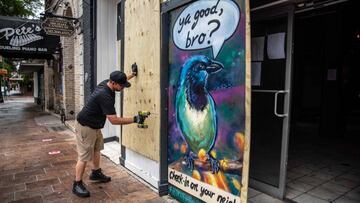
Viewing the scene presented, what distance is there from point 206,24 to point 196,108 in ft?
3.04

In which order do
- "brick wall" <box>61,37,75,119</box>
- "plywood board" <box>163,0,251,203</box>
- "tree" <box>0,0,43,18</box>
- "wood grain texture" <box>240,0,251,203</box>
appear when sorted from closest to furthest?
"wood grain texture" <box>240,0,251,203</box> < "plywood board" <box>163,0,251,203</box> < "brick wall" <box>61,37,75,119</box> < "tree" <box>0,0,43,18</box>

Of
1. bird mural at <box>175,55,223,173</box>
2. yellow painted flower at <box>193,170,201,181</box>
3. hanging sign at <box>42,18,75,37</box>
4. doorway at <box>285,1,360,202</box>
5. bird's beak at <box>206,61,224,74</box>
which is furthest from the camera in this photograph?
hanging sign at <box>42,18,75,37</box>

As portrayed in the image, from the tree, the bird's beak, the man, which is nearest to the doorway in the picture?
the bird's beak

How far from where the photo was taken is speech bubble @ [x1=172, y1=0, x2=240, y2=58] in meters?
2.69

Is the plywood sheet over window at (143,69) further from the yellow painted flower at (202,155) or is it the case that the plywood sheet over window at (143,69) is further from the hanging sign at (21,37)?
the hanging sign at (21,37)

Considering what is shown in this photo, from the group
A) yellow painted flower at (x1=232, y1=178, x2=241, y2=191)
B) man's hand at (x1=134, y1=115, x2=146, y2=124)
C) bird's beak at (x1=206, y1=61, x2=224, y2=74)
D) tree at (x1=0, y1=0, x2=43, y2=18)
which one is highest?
tree at (x1=0, y1=0, x2=43, y2=18)

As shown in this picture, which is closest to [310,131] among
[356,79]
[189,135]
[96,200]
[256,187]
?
[356,79]

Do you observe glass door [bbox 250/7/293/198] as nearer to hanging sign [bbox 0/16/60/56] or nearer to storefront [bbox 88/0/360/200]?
storefront [bbox 88/0/360/200]

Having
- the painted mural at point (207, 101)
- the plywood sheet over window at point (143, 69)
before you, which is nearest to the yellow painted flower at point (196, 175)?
the painted mural at point (207, 101)

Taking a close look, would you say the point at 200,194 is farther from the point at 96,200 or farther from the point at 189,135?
the point at 96,200

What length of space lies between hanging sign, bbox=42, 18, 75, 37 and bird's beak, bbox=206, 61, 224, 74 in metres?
5.98

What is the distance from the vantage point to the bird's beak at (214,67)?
283 cm

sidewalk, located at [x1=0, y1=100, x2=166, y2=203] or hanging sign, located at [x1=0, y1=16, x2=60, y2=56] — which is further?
hanging sign, located at [x1=0, y1=16, x2=60, y2=56]

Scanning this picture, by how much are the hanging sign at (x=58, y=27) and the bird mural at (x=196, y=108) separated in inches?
217
